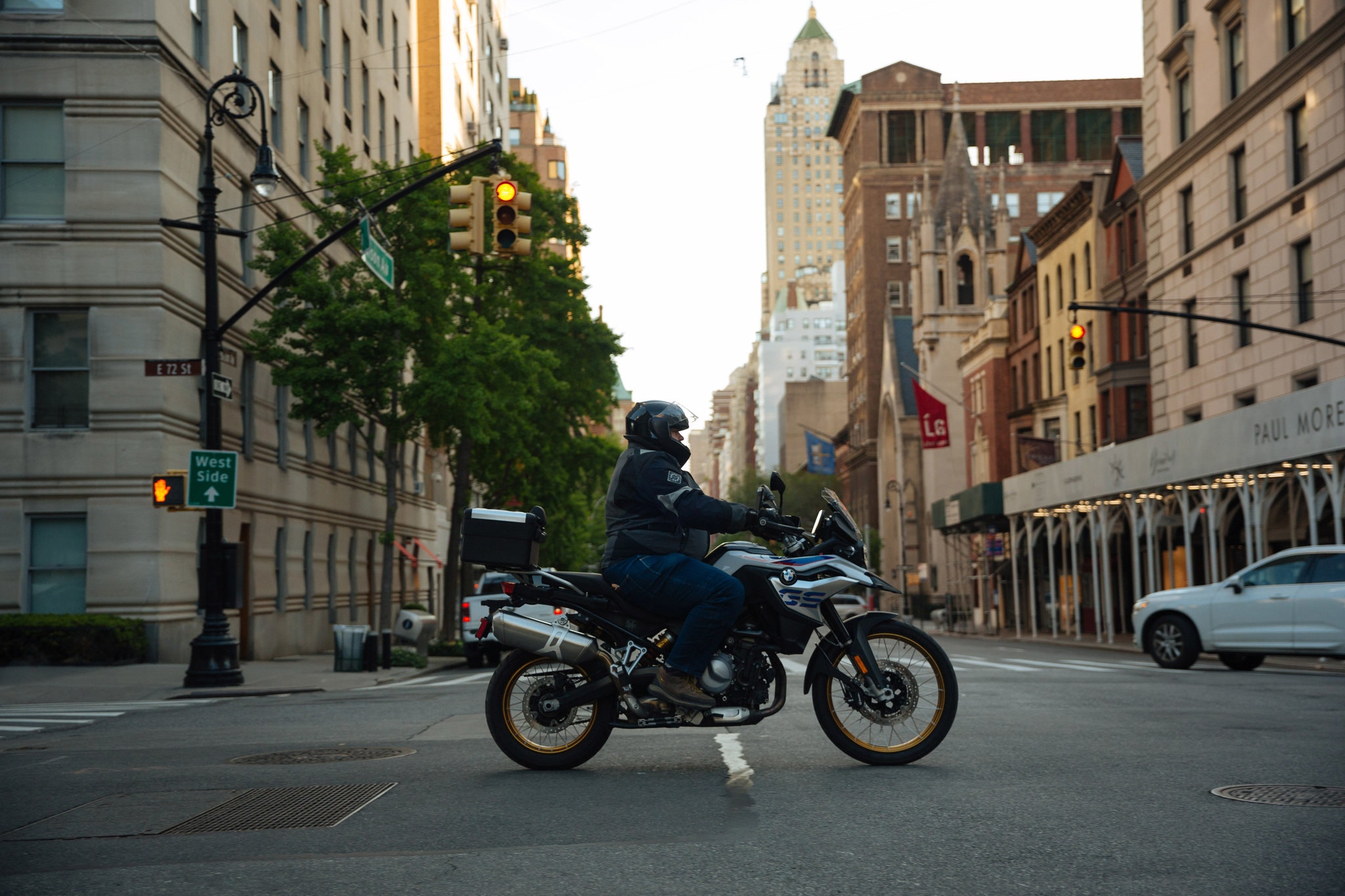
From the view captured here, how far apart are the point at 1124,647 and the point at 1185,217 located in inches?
487

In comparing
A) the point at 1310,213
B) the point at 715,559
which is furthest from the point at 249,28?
the point at 715,559

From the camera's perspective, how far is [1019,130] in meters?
111

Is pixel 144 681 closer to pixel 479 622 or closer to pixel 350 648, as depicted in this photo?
pixel 350 648

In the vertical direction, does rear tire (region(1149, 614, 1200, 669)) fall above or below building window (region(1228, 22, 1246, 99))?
below

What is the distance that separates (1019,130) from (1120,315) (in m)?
68.7

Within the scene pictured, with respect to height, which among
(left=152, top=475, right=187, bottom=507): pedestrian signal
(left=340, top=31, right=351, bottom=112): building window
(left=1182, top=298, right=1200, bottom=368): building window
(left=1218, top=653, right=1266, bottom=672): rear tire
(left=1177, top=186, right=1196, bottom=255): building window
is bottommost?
(left=1218, top=653, right=1266, bottom=672): rear tire

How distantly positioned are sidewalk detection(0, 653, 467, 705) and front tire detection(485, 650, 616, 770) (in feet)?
35.0

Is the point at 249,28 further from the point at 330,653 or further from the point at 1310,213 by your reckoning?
the point at 1310,213

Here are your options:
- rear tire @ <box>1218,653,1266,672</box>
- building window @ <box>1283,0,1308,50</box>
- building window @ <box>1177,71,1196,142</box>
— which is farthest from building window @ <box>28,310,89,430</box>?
building window @ <box>1177,71,1196,142</box>

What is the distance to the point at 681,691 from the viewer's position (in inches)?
293

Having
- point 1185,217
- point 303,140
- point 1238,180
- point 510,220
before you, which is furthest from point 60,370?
point 1185,217

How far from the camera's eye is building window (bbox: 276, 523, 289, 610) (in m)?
31.6

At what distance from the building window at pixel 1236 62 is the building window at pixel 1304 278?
4.92 m

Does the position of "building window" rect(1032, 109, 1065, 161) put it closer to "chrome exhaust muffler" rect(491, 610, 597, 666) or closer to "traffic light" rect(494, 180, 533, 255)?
"traffic light" rect(494, 180, 533, 255)
